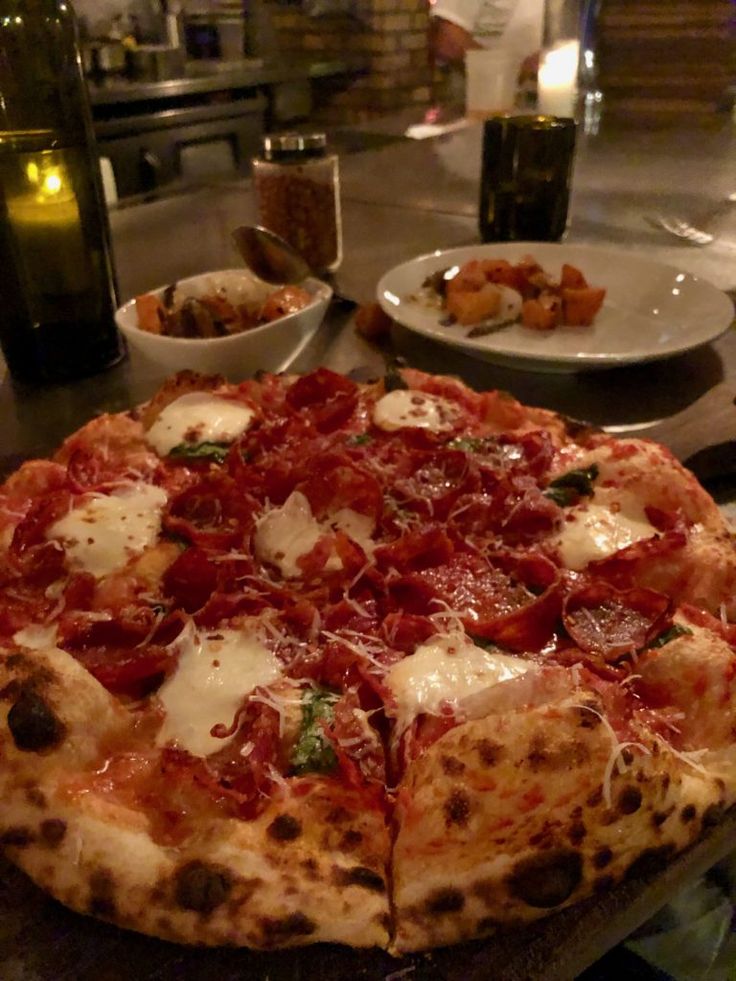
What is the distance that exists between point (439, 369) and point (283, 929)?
46.4 inches

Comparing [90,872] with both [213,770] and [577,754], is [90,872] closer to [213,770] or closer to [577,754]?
[213,770]

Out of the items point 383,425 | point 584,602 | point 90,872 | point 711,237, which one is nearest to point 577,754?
point 584,602

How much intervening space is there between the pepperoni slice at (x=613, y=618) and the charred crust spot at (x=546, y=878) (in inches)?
10.5

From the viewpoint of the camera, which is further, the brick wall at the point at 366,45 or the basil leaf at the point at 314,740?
→ the brick wall at the point at 366,45

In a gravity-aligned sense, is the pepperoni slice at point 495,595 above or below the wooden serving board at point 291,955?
above

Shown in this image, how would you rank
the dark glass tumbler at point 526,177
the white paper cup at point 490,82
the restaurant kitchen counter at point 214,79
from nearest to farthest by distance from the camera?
the dark glass tumbler at point 526,177 → the white paper cup at point 490,82 → the restaurant kitchen counter at point 214,79

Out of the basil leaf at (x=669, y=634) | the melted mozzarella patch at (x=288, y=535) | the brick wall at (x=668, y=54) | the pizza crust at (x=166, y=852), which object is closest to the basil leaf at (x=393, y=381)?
the melted mozzarella patch at (x=288, y=535)

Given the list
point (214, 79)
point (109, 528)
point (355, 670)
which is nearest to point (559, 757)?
point (355, 670)

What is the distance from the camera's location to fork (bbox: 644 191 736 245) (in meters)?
2.47

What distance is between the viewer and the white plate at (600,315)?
61.0 inches

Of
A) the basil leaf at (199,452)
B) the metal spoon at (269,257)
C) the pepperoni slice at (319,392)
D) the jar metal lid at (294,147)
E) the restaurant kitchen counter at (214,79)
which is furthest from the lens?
the restaurant kitchen counter at (214,79)

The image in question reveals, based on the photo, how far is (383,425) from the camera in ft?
4.45

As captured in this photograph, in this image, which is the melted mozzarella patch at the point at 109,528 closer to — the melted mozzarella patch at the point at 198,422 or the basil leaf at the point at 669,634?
the melted mozzarella patch at the point at 198,422

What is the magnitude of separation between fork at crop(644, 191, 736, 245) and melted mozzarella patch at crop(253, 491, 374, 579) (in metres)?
1.70
